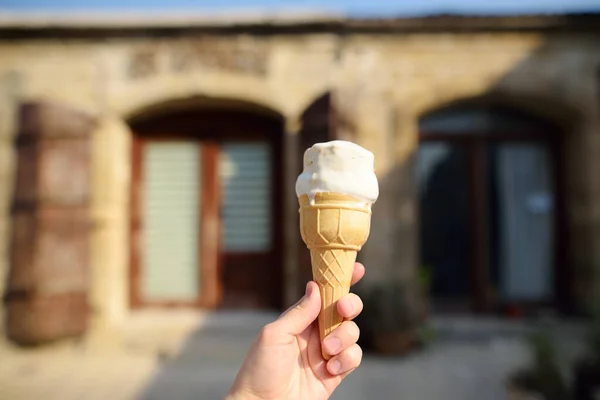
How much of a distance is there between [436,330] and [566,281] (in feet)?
6.68

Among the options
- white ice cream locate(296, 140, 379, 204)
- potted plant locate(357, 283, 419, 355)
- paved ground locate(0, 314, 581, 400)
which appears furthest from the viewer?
potted plant locate(357, 283, 419, 355)

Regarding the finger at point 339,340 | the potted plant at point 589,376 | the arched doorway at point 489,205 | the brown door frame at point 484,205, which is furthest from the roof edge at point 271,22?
the finger at point 339,340

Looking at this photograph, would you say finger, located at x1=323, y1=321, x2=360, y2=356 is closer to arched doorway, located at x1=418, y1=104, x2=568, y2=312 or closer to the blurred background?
the blurred background

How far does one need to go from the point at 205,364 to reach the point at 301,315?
3.83m

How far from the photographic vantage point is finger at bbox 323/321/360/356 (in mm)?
1633

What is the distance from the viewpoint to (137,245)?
6270 mm

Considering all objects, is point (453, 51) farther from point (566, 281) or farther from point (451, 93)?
point (566, 281)

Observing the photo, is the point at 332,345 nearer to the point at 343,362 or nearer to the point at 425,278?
the point at 343,362

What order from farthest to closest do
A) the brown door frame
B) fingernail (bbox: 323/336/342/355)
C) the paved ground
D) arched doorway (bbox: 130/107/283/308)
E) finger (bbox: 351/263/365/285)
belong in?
1. arched doorway (bbox: 130/107/283/308)
2. the brown door frame
3. the paved ground
4. finger (bbox: 351/263/365/285)
5. fingernail (bbox: 323/336/342/355)

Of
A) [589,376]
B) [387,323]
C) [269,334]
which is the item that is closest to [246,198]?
[387,323]

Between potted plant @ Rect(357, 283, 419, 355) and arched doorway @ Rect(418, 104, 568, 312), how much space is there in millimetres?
1433

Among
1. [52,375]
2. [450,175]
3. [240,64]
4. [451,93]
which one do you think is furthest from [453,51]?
[52,375]

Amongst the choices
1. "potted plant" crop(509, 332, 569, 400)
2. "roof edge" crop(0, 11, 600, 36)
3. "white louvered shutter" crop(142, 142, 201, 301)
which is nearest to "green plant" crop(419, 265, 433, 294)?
"potted plant" crop(509, 332, 569, 400)

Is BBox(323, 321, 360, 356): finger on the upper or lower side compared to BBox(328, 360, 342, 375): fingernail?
upper
